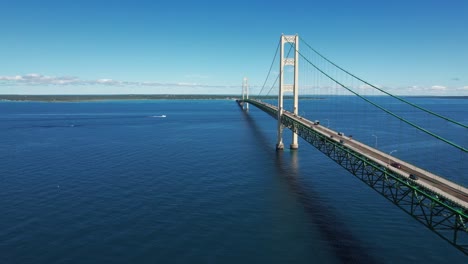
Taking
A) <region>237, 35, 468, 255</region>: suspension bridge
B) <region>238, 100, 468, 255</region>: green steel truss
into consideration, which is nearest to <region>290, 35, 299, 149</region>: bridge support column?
<region>237, 35, 468, 255</region>: suspension bridge

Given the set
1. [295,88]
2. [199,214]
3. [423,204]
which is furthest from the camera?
[295,88]

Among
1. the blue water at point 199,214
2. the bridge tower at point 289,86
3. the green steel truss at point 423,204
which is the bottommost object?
the blue water at point 199,214

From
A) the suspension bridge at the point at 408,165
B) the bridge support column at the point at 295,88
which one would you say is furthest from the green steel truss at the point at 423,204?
the bridge support column at the point at 295,88

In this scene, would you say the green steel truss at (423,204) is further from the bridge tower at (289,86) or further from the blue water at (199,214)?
the bridge tower at (289,86)

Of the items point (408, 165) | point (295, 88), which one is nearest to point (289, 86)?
point (295, 88)

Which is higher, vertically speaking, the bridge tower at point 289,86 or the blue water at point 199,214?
the bridge tower at point 289,86

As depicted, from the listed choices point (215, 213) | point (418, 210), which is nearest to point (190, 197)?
point (215, 213)

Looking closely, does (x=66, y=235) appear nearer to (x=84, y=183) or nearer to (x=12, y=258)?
(x=12, y=258)

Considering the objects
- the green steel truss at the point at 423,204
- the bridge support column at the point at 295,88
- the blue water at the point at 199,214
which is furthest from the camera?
the bridge support column at the point at 295,88

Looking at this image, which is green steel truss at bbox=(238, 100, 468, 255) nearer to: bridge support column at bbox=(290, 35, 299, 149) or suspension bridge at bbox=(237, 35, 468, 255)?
suspension bridge at bbox=(237, 35, 468, 255)

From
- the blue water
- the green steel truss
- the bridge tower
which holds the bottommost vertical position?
the blue water

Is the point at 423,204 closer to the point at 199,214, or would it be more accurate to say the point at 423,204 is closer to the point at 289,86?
the point at 199,214
